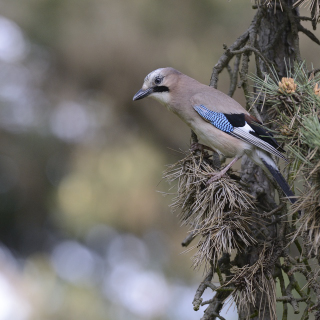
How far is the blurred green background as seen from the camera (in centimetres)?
440

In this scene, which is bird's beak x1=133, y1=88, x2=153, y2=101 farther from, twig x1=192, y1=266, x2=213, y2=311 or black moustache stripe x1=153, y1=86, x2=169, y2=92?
twig x1=192, y1=266, x2=213, y2=311

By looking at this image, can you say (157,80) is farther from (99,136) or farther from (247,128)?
(99,136)

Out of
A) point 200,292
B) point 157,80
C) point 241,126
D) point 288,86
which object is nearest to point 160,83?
point 157,80

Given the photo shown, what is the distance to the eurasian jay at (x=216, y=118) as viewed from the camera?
2447 millimetres

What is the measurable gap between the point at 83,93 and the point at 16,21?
973 millimetres

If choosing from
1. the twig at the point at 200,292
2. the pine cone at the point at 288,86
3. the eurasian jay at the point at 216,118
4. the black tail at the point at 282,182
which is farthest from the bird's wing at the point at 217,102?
the twig at the point at 200,292

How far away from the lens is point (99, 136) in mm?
4695

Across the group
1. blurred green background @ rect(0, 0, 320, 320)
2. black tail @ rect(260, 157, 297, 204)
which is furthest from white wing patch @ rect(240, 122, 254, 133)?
blurred green background @ rect(0, 0, 320, 320)

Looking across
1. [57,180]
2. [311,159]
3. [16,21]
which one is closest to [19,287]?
[57,180]

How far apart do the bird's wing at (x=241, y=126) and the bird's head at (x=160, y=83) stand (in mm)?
300

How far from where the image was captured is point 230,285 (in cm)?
201

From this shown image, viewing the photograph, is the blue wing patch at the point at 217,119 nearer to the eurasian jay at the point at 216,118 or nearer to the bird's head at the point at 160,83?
the eurasian jay at the point at 216,118

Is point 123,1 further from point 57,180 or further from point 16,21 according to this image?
point 57,180

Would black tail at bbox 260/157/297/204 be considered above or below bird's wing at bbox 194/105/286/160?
below
